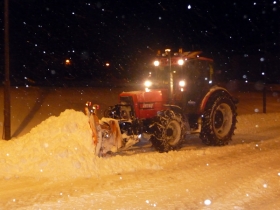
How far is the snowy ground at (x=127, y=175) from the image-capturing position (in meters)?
7.66

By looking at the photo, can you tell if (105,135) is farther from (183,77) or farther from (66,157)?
(183,77)

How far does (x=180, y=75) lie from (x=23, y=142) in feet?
14.8

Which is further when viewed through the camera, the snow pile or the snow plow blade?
the snow plow blade

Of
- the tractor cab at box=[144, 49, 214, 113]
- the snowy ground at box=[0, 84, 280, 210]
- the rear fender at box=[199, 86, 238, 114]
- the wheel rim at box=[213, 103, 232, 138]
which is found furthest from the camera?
the wheel rim at box=[213, 103, 232, 138]

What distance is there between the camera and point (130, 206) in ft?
24.3

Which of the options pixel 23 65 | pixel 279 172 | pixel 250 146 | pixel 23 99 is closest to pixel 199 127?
pixel 250 146

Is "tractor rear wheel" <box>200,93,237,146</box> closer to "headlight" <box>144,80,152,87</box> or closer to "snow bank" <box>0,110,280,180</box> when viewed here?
"snow bank" <box>0,110,280,180</box>

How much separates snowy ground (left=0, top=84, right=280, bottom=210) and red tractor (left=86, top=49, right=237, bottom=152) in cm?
48

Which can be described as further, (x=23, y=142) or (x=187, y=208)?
(x=23, y=142)

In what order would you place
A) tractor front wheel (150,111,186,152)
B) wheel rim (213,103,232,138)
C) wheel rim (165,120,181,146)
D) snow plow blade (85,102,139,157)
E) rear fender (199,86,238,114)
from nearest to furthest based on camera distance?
snow plow blade (85,102,139,157) → tractor front wheel (150,111,186,152) → wheel rim (165,120,181,146) → rear fender (199,86,238,114) → wheel rim (213,103,232,138)

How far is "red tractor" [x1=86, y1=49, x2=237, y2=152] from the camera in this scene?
11.3m

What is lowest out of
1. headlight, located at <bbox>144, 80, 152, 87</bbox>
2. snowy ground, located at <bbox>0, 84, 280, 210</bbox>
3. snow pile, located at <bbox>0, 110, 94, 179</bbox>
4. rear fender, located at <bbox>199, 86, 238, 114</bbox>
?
snowy ground, located at <bbox>0, 84, 280, 210</bbox>

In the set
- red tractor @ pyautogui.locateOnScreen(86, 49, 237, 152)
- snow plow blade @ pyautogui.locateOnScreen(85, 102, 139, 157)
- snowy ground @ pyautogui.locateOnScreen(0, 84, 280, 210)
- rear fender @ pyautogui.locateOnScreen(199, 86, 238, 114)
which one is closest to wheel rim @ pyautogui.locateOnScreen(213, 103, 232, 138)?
red tractor @ pyautogui.locateOnScreen(86, 49, 237, 152)

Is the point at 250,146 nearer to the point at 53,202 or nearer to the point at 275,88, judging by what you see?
the point at 53,202
